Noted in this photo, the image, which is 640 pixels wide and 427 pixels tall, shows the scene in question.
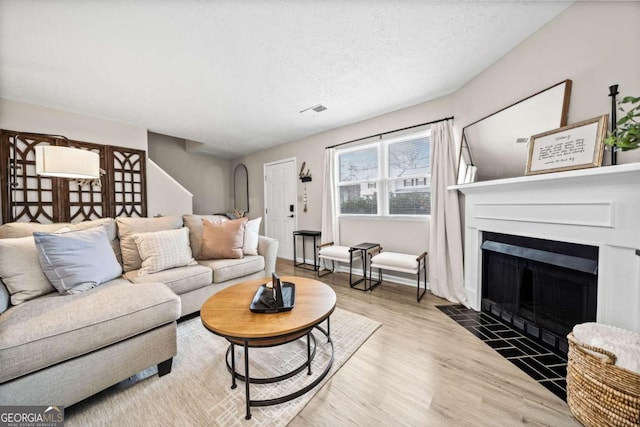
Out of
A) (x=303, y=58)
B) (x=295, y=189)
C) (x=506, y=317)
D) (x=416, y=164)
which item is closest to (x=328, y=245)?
(x=295, y=189)

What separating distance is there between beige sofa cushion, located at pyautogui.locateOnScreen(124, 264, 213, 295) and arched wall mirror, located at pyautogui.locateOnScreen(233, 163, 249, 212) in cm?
348

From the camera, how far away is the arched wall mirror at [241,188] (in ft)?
18.3

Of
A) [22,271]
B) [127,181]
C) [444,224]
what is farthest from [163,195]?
[444,224]

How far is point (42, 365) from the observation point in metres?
1.09

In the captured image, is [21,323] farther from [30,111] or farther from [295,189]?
[295,189]

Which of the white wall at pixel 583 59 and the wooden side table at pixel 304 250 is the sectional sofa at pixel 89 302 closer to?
the wooden side table at pixel 304 250

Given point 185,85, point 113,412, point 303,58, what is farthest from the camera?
point 185,85

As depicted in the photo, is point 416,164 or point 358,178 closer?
point 416,164

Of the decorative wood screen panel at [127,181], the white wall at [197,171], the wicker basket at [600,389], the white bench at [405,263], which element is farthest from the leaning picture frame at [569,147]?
the white wall at [197,171]

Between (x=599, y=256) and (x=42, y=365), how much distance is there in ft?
10.3

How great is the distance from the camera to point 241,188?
5.73 meters

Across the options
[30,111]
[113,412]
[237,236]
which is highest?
[30,111]

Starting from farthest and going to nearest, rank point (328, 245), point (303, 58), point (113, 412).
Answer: point (328, 245) < point (303, 58) < point (113, 412)

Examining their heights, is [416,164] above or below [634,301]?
above
